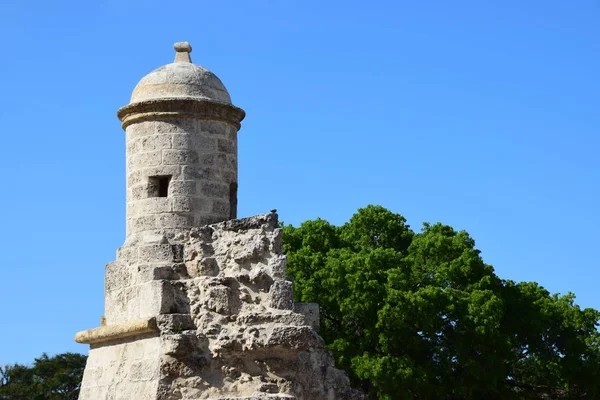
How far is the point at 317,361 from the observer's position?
12.1 m

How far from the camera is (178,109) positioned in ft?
41.0

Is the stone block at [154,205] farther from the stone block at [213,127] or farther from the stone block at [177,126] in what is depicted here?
the stone block at [213,127]

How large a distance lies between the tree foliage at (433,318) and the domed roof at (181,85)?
14.0 meters

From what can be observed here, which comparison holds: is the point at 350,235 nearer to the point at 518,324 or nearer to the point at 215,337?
the point at 518,324

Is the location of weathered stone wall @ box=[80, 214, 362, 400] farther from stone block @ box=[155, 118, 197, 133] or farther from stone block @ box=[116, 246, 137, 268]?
stone block @ box=[155, 118, 197, 133]

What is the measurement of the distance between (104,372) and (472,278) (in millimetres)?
17518

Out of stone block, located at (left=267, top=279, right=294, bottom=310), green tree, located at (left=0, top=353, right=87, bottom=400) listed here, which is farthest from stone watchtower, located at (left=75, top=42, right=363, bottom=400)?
green tree, located at (left=0, top=353, right=87, bottom=400)

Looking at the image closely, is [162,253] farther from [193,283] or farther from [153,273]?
[193,283]

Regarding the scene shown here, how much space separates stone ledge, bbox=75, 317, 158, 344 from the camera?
38.2ft

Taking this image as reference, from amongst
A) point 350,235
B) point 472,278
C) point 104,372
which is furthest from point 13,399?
point 104,372

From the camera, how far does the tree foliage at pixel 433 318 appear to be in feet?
86.9

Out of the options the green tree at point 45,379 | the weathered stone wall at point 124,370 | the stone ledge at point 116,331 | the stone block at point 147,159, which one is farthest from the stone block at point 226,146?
the green tree at point 45,379

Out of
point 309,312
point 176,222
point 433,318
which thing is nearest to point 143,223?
point 176,222

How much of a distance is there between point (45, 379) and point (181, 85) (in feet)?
95.0
